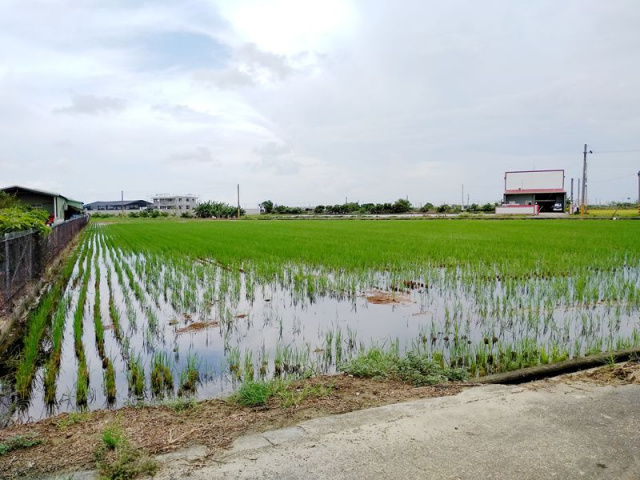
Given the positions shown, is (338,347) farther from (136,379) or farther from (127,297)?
(127,297)

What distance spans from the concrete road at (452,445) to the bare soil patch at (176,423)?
0.17 metres

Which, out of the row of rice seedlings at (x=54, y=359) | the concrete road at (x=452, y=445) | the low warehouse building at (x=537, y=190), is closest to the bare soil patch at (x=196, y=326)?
the row of rice seedlings at (x=54, y=359)

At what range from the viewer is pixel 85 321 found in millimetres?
6781

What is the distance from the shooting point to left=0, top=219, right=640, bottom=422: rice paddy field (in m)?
4.49

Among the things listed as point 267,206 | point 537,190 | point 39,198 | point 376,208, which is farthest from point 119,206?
point 537,190

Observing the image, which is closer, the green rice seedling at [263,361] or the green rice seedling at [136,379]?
the green rice seedling at [136,379]

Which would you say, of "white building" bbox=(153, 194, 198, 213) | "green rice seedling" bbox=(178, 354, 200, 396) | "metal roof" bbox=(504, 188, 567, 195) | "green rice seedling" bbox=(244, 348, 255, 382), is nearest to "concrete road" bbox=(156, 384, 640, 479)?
"green rice seedling" bbox=(244, 348, 255, 382)

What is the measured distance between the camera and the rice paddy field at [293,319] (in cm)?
449

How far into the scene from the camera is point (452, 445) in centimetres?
276

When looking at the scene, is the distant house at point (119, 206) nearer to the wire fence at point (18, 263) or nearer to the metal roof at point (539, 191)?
the metal roof at point (539, 191)

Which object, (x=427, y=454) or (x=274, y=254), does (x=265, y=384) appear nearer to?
(x=427, y=454)

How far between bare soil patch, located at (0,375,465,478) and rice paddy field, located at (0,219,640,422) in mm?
549

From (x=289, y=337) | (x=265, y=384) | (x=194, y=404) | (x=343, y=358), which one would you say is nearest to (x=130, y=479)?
(x=194, y=404)

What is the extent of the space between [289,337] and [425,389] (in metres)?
2.45
